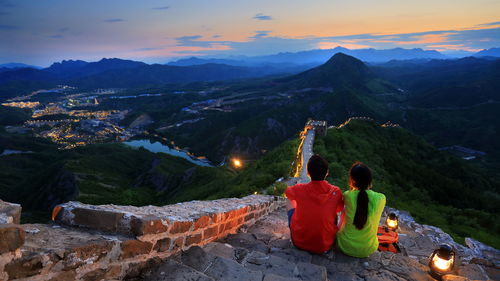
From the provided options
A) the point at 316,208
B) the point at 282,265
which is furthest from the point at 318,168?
the point at 282,265

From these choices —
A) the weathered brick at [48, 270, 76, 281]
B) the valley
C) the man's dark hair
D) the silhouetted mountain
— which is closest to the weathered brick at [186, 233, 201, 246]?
the weathered brick at [48, 270, 76, 281]

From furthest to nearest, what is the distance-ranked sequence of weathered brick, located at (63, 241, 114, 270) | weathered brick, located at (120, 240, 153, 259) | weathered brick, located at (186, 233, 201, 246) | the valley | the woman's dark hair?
the valley
the woman's dark hair
weathered brick, located at (186, 233, 201, 246)
weathered brick, located at (120, 240, 153, 259)
weathered brick, located at (63, 241, 114, 270)

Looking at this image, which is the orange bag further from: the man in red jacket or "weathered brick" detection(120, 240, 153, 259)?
"weathered brick" detection(120, 240, 153, 259)

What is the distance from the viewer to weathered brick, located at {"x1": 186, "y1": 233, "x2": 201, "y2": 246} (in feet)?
13.1

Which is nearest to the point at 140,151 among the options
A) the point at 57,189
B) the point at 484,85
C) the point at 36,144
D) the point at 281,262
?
the point at 57,189

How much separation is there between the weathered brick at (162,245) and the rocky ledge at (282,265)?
0.16 m

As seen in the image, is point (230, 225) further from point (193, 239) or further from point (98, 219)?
point (98, 219)

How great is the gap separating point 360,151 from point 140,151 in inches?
3096

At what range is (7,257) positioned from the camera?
6.95 ft

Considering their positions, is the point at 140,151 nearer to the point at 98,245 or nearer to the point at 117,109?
the point at 98,245

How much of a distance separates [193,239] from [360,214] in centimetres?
266

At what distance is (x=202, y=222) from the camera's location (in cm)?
433

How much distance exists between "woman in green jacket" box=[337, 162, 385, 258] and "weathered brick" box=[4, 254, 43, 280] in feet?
13.3

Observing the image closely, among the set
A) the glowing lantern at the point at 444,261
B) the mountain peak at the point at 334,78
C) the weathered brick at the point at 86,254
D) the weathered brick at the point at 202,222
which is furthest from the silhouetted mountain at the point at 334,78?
the weathered brick at the point at 86,254
